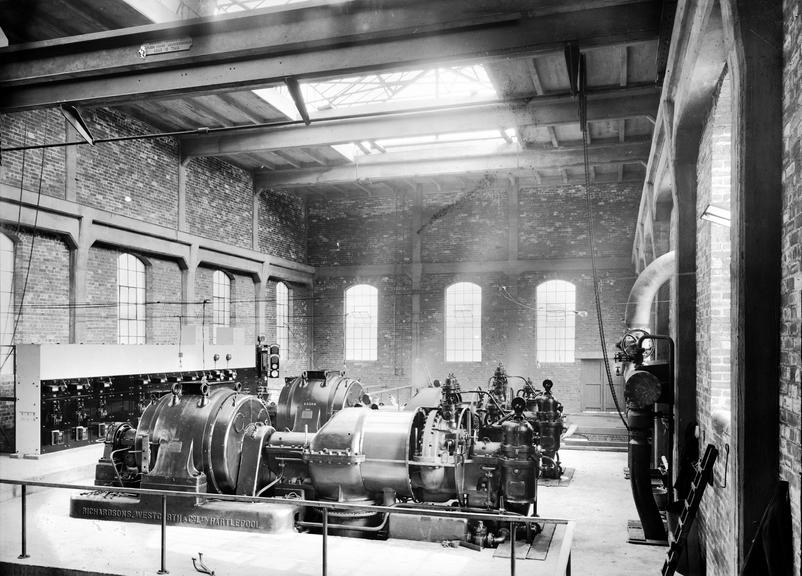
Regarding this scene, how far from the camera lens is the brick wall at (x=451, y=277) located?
18672 millimetres

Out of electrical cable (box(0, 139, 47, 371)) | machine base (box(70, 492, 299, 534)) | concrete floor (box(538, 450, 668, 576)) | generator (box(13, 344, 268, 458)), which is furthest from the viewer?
electrical cable (box(0, 139, 47, 371))

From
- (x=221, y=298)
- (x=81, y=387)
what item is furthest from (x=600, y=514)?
(x=221, y=298)

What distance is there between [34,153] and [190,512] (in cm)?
734

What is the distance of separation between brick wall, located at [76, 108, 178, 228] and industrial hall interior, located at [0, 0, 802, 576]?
0.07 metres

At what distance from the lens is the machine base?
718 centimetres

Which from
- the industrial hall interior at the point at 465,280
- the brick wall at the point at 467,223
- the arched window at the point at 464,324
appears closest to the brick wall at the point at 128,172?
the industrial hall interior at the point at 465,280

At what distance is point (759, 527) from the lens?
9.81 ft

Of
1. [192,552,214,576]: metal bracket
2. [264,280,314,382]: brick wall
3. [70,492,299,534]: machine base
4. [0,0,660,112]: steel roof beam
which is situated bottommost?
[192,552,214,576]: metal bracket

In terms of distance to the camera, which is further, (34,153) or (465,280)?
(465,280)

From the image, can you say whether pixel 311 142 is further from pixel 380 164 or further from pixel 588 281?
pixel 588 281

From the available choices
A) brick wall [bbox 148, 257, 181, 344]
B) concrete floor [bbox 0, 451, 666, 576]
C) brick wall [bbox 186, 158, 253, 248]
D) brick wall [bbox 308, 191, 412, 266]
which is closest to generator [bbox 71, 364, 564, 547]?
concrete floor [bbox 0, 451, 666, 576]

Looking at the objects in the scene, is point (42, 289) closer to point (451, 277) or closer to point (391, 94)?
point (391, 94)

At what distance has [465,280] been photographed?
65.5 feet

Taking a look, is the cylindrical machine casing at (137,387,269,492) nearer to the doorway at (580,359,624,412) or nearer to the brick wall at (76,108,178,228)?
the brick wall at (76,108,178,228)
